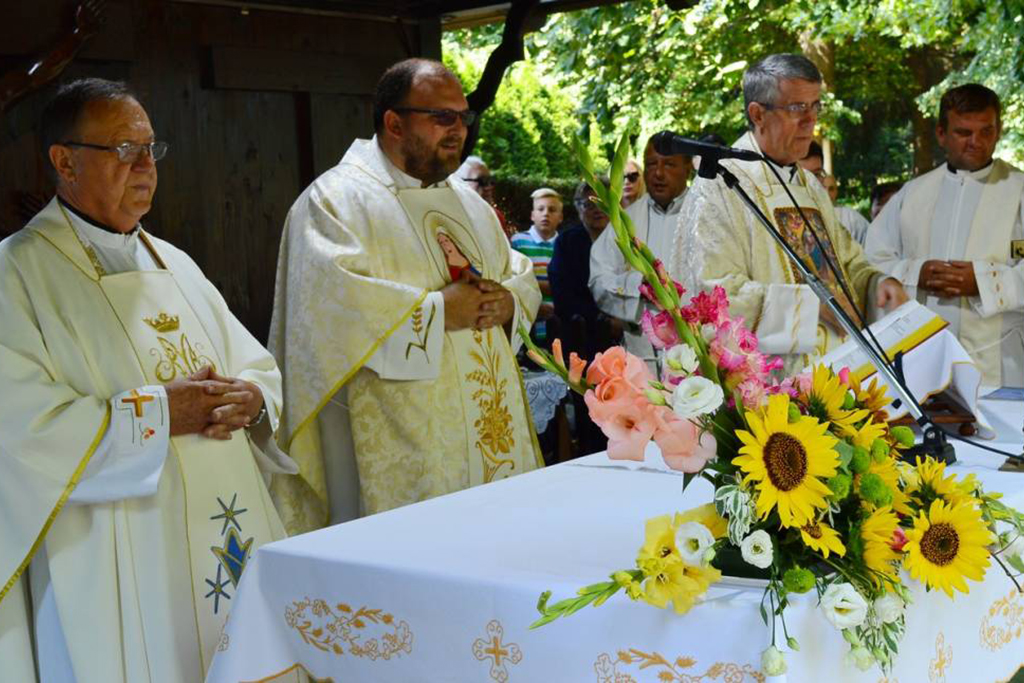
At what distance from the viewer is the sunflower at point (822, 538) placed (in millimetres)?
1942

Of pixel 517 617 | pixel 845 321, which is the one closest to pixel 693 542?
pixel 517 617

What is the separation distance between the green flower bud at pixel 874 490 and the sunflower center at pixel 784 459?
132mm

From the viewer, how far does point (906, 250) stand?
608cm

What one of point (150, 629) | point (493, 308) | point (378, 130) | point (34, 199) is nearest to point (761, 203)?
point (493, 308)

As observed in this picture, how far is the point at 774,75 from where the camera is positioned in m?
4.36

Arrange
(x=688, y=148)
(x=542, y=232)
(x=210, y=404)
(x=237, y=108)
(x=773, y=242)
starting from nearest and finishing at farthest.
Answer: (x=688, y=148) < (x=210, y=404) < (x=773, y=242) < (x=237, y=108) < (x=542, y=232)

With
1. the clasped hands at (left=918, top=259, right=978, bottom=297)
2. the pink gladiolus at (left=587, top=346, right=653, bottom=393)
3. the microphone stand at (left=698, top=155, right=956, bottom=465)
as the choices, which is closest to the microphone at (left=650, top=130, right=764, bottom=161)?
the microphone stand at (left=698, top=155, right=956, bottom=465)

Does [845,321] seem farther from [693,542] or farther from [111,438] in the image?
[111,438]

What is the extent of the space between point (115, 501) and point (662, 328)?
1.77 meters

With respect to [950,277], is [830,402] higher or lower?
higher

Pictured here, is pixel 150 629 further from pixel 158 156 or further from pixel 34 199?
pixel 34 199


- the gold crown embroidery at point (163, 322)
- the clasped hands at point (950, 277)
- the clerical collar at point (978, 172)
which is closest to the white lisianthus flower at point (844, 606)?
the gold crown embroidery at point (163, 322)

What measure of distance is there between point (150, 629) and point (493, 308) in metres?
1.55

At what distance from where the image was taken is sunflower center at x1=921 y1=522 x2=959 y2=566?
2041 mm
